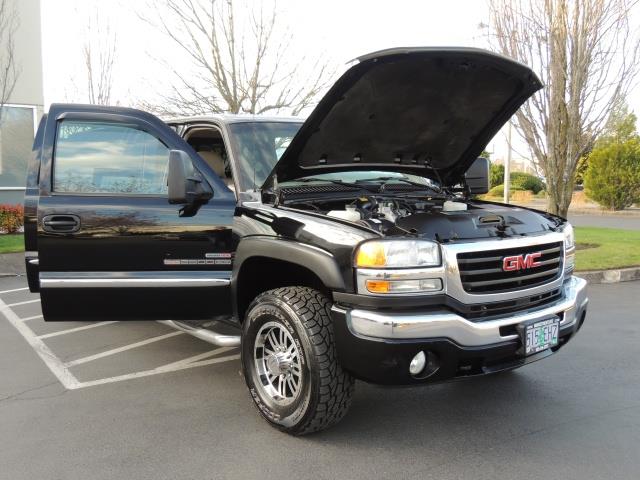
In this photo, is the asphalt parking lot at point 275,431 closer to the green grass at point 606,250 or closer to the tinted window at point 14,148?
the green grass at point 606,250

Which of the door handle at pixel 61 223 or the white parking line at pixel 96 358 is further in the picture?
the white parking line at pixel 96 358

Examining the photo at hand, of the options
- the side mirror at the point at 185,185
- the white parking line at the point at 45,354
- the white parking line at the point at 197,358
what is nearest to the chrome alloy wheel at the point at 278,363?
the side mirror at the point at 185,185

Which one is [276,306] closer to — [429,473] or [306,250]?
[306,250]

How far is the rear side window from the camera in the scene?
4.08 meters

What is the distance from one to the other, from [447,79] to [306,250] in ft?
5.53

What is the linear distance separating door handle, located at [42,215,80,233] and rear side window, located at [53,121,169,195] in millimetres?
270

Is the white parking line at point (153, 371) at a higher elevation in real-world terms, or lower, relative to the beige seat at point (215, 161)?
lower

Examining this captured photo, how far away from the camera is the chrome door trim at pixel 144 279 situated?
153 inches

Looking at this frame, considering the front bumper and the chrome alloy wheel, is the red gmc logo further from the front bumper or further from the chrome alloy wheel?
the chrome alloy wheel

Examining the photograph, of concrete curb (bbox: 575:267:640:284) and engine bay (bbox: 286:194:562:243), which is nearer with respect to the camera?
engine bay (bbox: 286:194:562:243)

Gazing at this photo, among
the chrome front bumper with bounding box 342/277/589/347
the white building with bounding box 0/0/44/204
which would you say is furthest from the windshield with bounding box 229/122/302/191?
the white building with bounding box 0/0/44/204

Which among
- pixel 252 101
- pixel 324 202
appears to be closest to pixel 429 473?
pixel 324 202

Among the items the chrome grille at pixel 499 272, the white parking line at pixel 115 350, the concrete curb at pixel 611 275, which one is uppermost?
the chrome grille at pixel 499 272

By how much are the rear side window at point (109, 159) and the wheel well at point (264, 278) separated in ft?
2.97
